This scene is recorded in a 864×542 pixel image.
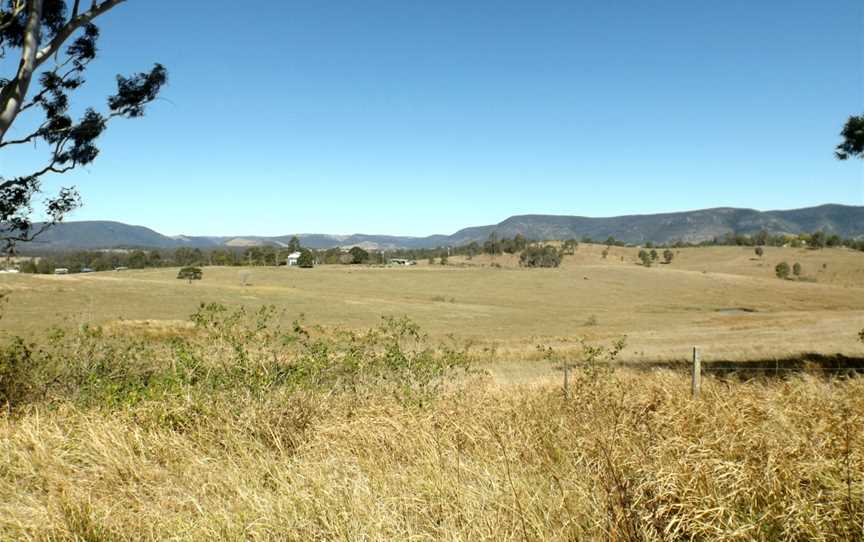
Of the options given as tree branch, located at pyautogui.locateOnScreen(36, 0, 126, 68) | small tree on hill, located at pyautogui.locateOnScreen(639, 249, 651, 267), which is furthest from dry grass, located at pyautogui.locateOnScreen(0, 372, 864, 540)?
small tree on hill, located at pyautogui.locateOnScreen(639, 249, 651, 267)

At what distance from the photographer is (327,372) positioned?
838 centimetres

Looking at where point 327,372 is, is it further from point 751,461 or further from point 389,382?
point 751,461

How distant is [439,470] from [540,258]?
535ft

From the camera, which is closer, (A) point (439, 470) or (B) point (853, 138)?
(A) point (439, 470)

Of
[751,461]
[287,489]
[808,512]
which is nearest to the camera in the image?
[808,512]

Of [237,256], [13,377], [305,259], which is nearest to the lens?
[13,377]

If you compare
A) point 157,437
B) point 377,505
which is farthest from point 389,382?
point 377,505

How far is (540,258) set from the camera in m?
164

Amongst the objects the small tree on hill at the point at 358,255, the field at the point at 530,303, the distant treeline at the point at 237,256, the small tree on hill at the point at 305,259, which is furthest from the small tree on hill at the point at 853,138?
the small tree on hill at the point at 358,255

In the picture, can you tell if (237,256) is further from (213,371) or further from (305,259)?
(213,371)

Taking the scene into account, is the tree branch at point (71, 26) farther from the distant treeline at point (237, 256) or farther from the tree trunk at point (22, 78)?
the distant treeline at point (237, 256)

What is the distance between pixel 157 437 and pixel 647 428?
4612mm

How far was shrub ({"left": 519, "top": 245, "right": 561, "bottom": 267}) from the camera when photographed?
162750 mm

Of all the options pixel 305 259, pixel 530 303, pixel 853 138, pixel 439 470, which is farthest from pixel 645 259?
pixel 439 470
